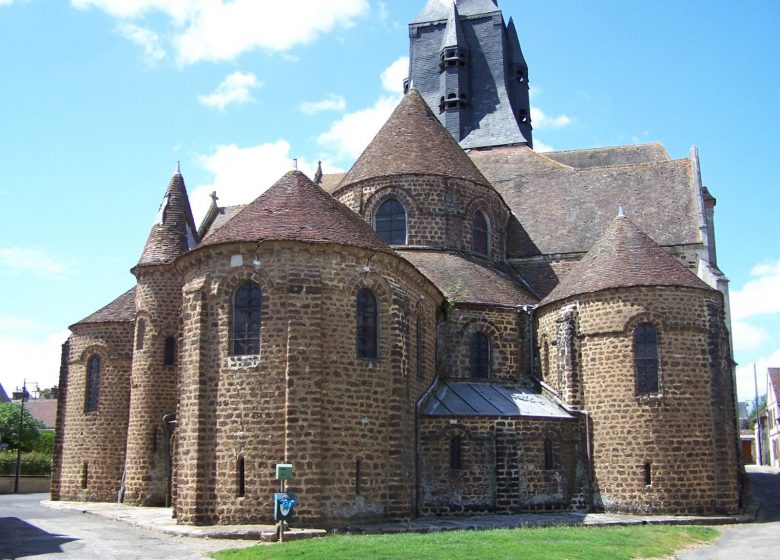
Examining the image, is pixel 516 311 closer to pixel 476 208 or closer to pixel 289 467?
pixel 476 208

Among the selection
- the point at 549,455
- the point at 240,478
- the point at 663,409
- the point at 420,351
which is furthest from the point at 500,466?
the point at 240,478

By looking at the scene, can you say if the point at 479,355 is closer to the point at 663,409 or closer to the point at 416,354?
the point at 416,354

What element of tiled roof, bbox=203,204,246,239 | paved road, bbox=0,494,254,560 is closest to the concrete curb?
paved road, bbox=0,494,254,560

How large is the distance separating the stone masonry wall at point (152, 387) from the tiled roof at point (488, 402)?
352 inches

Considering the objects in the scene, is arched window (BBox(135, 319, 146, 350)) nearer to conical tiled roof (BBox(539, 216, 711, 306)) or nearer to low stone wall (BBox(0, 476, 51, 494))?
conical tiled roof (BBox(539, 216, 711, 306))

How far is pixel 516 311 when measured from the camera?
1054 inches

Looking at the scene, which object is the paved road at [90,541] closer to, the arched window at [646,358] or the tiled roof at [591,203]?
the arched window at [646,358]

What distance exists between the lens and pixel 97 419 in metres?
28.6

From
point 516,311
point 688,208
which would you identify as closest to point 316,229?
point 516,311

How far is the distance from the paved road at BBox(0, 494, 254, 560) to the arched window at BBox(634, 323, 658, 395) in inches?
465

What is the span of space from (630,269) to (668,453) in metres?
5.14

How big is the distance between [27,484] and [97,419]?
14389 millimetres

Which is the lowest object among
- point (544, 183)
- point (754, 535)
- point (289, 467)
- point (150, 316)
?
point (754, 535)

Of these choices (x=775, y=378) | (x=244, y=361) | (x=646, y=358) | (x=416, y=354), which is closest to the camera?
(x=244, y=361)
